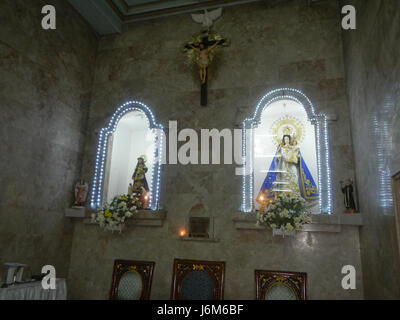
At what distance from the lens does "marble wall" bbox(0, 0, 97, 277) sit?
16.8 feet

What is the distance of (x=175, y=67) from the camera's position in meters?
6.69

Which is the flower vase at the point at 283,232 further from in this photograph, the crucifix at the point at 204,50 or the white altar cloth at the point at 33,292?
the white altar cloth at the point at 33,292

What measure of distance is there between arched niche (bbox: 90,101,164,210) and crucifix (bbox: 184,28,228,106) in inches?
45.5

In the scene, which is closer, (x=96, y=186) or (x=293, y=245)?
(x=293, y=245)

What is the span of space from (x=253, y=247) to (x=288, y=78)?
307 cm

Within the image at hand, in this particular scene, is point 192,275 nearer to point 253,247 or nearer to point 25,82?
point 253,247

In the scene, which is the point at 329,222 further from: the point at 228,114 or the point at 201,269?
the point at 228,114

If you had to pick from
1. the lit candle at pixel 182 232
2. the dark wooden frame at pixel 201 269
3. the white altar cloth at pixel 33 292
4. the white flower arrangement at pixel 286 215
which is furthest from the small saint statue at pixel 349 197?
the white altar cloth at pixel 33 292

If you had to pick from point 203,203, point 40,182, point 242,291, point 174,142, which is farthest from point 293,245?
point 40,182

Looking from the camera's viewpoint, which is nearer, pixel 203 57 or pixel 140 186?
pixel 203 57

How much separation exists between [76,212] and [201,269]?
2.58 m

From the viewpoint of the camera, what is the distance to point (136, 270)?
18.6 feet

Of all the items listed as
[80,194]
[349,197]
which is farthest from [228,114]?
[80,194]

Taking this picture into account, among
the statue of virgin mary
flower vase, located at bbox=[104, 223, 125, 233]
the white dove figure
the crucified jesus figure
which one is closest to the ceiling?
the white dove figure
